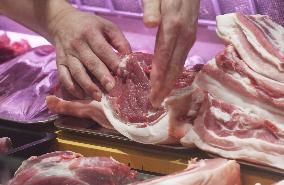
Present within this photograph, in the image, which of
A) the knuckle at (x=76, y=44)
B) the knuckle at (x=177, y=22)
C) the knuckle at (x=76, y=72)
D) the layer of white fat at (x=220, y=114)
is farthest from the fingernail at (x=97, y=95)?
the knuckle at (x=177, y=22)

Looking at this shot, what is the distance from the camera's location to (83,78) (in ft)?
8.80

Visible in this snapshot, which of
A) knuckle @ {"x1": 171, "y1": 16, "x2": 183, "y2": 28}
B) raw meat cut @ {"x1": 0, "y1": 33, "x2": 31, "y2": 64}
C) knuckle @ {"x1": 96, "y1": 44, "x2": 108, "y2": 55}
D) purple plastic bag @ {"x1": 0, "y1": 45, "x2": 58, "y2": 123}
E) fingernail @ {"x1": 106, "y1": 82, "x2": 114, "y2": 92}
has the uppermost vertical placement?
knuckle @ {"x1": 171, "y1": 16, "x2": 183, "y2": 28}

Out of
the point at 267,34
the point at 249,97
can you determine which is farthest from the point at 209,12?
the point at 249,97

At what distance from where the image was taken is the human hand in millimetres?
2213

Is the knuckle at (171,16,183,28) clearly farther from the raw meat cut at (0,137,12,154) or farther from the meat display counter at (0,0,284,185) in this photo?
the raw meat cut at (0,137,12,154)

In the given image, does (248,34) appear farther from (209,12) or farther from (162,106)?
(209,12)

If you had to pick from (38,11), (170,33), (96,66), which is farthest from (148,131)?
(38,11)

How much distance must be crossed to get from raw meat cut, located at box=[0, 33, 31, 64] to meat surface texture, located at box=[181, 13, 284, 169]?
5.16 feet

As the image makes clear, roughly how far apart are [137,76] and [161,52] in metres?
0.44

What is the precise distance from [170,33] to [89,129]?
73 centimetres

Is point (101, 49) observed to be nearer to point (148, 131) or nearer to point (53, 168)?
point (148, 131)

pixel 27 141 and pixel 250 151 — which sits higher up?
pixel 250 151

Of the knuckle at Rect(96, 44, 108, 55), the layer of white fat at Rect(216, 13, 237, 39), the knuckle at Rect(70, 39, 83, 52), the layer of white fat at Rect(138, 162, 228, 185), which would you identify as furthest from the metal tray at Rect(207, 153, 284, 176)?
the knuckle at Rect(70, 39, 83, 52)

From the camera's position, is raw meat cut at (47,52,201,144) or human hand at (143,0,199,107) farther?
raw meat cut at (47,52,201,144)
